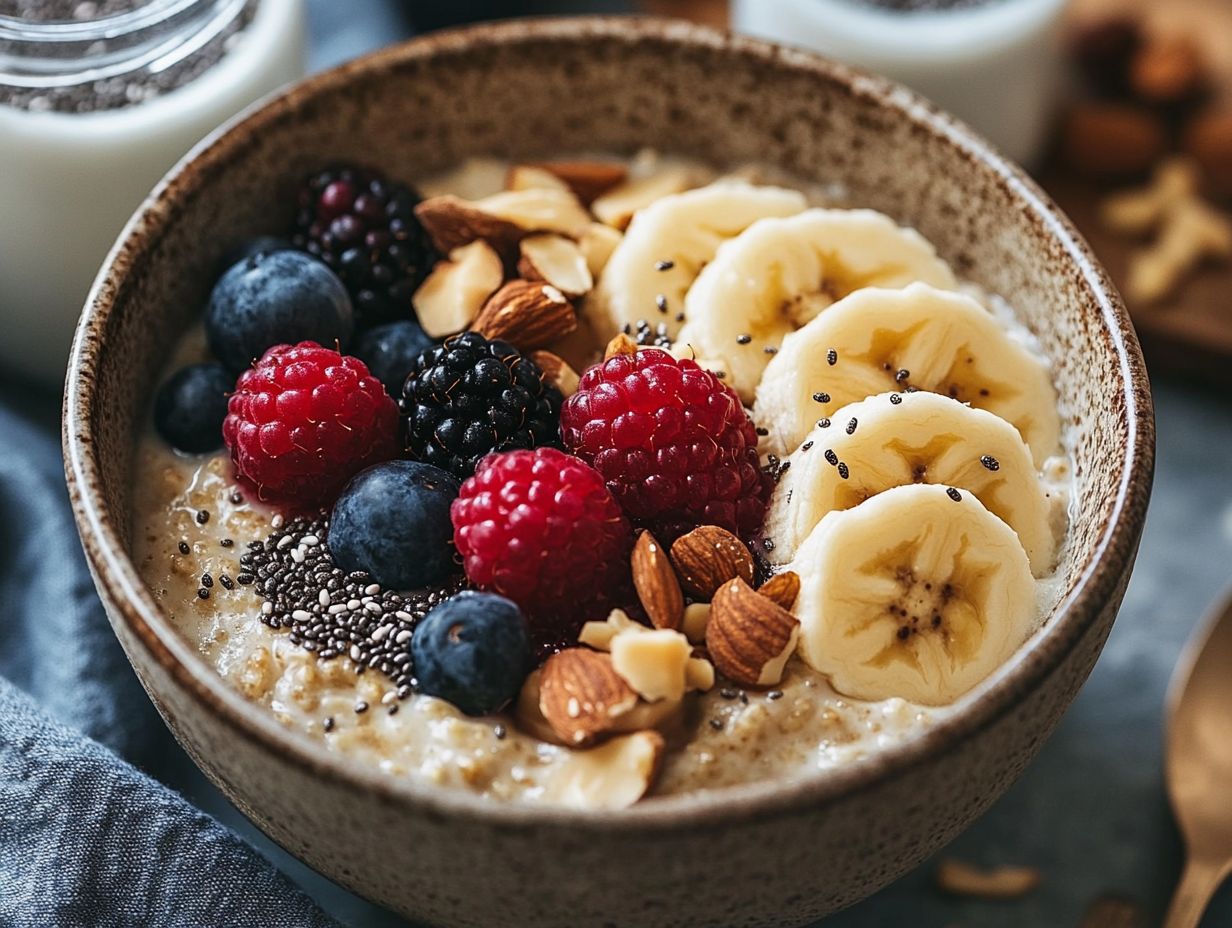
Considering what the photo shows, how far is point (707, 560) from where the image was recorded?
1247mm

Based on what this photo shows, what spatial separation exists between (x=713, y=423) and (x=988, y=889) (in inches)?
26.5

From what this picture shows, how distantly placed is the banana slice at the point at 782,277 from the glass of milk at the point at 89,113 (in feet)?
2.34

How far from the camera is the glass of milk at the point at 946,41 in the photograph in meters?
2.10

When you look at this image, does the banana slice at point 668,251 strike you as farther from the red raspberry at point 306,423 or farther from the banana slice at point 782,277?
the red raspberry at point 306,423

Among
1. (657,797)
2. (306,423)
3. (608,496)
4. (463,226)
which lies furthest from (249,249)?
(657,797)

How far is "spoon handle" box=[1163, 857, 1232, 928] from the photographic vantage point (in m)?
1.51

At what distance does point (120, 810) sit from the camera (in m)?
1.32

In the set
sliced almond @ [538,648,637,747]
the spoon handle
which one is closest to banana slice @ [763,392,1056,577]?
sliced almond @ [538,648,637,747]

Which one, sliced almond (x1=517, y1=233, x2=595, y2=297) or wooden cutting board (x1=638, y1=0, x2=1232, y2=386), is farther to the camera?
wooden cutting board (x1=638, y1=0, x2=1232, y2=386)

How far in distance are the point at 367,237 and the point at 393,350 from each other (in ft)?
0.51

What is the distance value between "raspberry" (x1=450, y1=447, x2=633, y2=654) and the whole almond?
137 cm

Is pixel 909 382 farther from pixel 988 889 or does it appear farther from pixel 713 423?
pixel 988 889

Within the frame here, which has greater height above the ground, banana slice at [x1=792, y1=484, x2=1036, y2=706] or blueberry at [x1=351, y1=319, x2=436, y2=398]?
blueberry at [x1=351, y1=319, x2=436, y2=398]

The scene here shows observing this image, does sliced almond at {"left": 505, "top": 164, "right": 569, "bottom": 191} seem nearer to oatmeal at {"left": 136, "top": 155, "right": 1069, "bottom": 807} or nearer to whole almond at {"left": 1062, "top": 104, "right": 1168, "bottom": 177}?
oatmeal at {"left": 136, "top": 155, "right": 1069, "bottom": 807}
